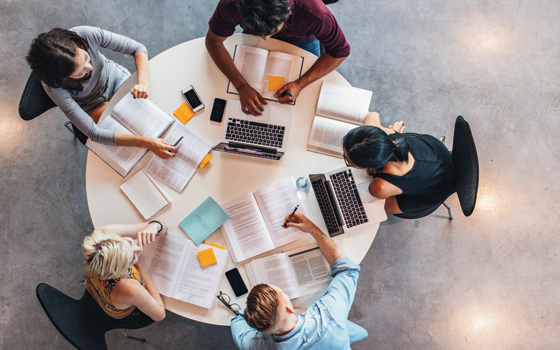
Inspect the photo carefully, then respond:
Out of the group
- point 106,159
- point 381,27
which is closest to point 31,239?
point 106,159

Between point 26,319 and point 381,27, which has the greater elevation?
point 381,27

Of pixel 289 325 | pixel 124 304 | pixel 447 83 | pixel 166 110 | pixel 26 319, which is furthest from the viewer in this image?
pixel 447 83

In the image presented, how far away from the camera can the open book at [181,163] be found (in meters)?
1.98

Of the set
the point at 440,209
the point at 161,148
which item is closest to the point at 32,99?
the point at 161,148

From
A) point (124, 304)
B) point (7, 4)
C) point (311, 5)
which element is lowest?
point (124, 304)

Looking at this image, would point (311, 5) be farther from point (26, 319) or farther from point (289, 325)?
point (26, 319)

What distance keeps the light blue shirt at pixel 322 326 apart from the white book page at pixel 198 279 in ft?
0.70

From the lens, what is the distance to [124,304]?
185cm

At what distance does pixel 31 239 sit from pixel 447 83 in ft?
12.7

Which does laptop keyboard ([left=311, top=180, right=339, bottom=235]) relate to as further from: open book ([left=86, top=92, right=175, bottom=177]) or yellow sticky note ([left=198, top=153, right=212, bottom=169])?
open book ([left=86, top=92, right=175, bottom=177])

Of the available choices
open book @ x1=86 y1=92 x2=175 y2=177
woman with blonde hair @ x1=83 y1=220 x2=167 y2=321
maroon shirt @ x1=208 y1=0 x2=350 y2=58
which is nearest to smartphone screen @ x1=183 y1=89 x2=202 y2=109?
open book @ x1=86 y1=92 x2=175 y2=177

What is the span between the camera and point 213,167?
1.99 m

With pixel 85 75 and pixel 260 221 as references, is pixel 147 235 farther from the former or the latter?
pixel 85 75

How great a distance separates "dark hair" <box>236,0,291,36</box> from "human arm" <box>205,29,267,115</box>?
1.52 feet
